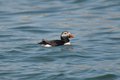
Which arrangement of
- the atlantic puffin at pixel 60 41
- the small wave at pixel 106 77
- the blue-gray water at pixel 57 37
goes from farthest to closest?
the atlantic puffin at pixel 60 41
the blue-gray water at pixel 57 37
the small wave at pixel 106 77

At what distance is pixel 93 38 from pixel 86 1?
760cm

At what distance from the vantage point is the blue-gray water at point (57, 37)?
1445cm

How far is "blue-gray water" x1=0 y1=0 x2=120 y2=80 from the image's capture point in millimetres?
14445

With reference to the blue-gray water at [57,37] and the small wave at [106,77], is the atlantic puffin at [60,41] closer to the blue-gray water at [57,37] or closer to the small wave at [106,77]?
the blue-gray water at [57,37]

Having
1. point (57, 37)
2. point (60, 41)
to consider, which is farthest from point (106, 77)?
point (57, 37)

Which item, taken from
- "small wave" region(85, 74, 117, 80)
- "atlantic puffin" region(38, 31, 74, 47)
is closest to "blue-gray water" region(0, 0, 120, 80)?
"small wave" region(85, 74, 117, 80)

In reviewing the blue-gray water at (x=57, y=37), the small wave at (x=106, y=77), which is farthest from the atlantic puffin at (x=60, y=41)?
the small wave at (x=106, y=77)

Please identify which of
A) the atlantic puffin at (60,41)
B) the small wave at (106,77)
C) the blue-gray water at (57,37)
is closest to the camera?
the small wave at (106,77)

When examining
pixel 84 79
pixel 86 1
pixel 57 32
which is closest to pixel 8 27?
pixel 57 32

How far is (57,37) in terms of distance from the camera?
1947cm

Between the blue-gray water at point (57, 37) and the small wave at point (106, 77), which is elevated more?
the blue-gray water at point (57, 37)

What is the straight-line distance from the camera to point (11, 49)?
56.0ft

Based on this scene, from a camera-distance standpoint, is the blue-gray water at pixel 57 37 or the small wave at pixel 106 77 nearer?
the small wave at pixel 106 77

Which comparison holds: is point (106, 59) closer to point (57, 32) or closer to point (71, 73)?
point (71, 73)
